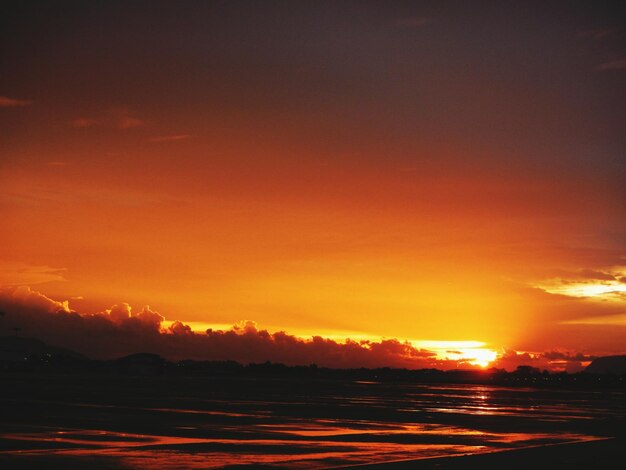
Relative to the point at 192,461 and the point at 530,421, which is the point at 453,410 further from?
the point at 192,461

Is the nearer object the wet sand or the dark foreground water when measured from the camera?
the wet sand

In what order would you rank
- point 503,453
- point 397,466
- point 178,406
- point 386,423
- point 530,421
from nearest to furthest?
point 397,466 < point 503,453 < point 386,423 < point 530,421 < point 178,406

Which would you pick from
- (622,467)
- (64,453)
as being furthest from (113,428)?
(622,467)

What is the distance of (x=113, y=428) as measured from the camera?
4097cm

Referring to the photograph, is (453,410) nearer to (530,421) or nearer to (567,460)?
(530,421)

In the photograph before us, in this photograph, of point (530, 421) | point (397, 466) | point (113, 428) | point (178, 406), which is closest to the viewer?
point (397, 466)

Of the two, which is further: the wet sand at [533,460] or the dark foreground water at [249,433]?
the dark foreground water at [249,433]

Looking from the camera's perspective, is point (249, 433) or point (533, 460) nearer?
point (533, 460)

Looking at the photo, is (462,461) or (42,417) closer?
(462,461)

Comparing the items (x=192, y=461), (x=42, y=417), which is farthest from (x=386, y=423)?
(x=192, y=461)

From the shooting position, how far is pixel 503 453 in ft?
101

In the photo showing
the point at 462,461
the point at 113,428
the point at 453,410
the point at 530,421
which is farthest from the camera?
the point at 453,410

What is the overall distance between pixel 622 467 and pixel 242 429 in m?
21.0

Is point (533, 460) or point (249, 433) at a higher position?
point (533, 460)
